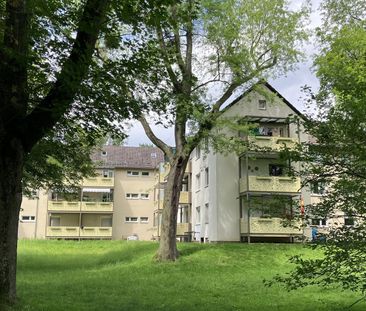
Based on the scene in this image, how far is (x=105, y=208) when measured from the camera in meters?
54.5

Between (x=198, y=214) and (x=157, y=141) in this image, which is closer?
(x=157, y=141)

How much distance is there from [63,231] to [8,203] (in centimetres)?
4405

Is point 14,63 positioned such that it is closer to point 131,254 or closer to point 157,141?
point 157,141

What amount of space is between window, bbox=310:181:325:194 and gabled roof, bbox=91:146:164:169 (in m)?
50.8

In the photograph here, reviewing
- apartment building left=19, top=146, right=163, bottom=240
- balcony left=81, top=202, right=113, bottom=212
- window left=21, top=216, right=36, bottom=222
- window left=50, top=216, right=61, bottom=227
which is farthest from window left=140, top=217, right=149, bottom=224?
window left=21, top=216, right=36, bottom=222

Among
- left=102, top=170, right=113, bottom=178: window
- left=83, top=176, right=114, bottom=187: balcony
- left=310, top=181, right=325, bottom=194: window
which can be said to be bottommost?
left=310, top=181, right=325, bottom=194: window

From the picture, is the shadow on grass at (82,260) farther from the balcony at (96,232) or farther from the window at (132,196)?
the window at (132,196)

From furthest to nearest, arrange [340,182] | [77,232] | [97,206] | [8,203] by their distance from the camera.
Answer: [97,206], [77,232], [8,203], [340,182]

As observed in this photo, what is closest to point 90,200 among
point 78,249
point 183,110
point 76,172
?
point 78,249

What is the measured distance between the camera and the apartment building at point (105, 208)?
53250 millimetres

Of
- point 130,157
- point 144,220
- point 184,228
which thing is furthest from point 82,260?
point 130,157

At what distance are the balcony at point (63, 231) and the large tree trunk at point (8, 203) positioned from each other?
4326cm

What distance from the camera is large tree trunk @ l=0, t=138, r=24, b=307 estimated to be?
30.8 feet

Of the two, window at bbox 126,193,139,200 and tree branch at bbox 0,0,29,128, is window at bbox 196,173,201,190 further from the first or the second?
tree branch at bbox 0,0,29,128
